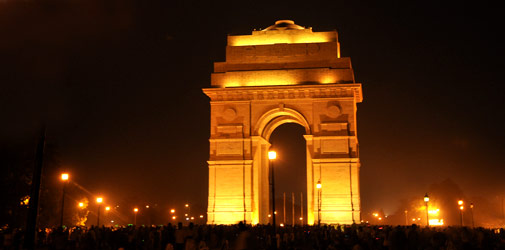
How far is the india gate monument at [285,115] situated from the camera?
135 feet

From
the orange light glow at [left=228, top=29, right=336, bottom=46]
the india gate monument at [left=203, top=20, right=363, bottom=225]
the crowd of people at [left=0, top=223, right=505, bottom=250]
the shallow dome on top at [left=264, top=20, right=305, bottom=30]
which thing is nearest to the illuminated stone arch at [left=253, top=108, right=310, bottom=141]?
the india gate monument at [left=203, top=20, right=363, bottom=225]

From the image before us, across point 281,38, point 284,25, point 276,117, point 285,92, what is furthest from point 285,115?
point 284,25

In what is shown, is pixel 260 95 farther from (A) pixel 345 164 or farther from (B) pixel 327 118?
(A) pixel 345 164

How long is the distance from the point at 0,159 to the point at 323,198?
2190 cm

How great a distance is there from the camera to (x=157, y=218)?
98438 millimetres

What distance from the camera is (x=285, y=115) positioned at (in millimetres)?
45031

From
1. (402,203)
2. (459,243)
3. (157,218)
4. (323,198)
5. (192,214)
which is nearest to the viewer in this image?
(459,243)

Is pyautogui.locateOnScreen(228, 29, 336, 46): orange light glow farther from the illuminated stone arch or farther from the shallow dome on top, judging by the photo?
the illuminated stone arch

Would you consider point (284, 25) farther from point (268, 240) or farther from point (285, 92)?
point (268, 240)

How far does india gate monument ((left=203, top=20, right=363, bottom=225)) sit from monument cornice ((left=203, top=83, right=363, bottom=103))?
0.04 m

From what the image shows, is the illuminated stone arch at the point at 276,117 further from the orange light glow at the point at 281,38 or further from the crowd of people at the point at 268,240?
the crowd of people at the point at 268,240

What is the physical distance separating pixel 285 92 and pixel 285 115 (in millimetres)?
2820

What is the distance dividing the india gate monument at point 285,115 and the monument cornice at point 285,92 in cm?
4

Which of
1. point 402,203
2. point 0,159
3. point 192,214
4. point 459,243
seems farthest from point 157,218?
point 459,243
